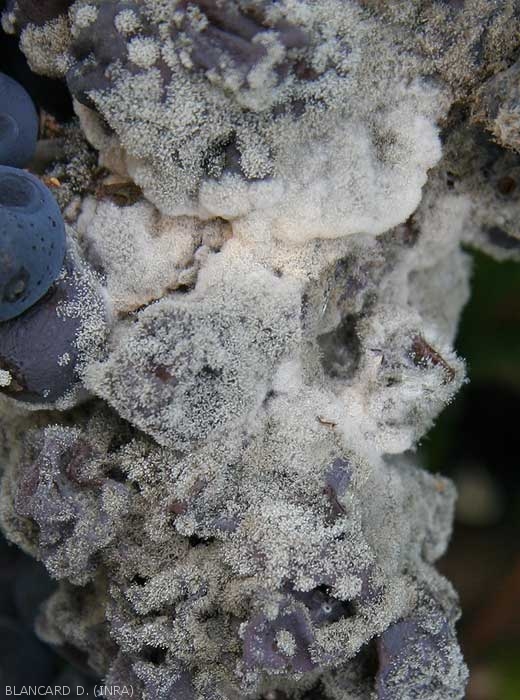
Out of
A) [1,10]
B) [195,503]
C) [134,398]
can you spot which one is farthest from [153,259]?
[1,10]

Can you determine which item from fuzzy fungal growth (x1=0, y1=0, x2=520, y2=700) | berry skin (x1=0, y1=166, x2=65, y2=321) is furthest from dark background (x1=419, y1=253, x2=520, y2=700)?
berry skin (x1=0, y1=166, x2=65, y2=321)

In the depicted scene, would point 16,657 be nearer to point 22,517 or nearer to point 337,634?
point 22,517

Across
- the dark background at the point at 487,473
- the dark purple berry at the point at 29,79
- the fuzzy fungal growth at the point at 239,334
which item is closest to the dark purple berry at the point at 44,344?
the fuzzy fungal growth at the point at 239,334

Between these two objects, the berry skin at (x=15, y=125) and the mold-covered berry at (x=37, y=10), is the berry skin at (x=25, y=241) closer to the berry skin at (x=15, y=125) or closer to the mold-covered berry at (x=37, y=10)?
the berry skin at (x=15, y=125)

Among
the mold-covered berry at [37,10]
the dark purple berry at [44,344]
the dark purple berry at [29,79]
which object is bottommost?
the dark purple berry at [44,344]

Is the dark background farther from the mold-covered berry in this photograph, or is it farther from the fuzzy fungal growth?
the mold-covered berry

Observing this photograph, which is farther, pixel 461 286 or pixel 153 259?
pixel 461 286

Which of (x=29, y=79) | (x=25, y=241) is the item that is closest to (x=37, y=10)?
(x=29, y=79)
